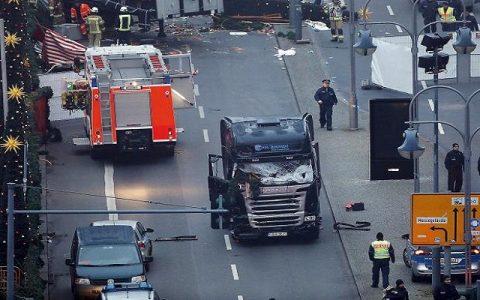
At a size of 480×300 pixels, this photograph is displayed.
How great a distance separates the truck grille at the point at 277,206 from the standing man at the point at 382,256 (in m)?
4.10

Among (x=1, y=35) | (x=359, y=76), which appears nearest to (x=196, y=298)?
(x=1, y=35)

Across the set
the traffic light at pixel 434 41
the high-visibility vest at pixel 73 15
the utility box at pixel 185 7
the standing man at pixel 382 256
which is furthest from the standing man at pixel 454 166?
the high-visibility vest at pixel 73 15

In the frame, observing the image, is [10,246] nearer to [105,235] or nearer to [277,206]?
[105,235]

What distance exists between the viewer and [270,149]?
61.1m

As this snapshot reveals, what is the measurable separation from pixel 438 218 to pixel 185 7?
3142cm

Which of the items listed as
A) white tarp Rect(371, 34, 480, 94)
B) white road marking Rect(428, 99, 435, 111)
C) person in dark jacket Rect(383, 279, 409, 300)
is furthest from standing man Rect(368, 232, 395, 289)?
white tarp Rect(371, 34, 480, 94)

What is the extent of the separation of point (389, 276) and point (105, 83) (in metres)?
14.3

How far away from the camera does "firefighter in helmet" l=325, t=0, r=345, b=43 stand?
276ft

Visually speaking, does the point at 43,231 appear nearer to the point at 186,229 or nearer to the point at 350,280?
the point at 186,229

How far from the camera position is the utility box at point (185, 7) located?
83.9 metres

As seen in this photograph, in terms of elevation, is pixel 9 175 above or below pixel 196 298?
above

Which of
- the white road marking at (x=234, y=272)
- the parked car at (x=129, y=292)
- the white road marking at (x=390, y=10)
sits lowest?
the white road marking at (x=234, y=272)

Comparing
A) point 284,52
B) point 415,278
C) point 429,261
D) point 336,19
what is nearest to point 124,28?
point 284,52

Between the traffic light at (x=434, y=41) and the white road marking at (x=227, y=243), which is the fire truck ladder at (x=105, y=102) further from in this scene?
the traffic light at (x=434, y=41)
